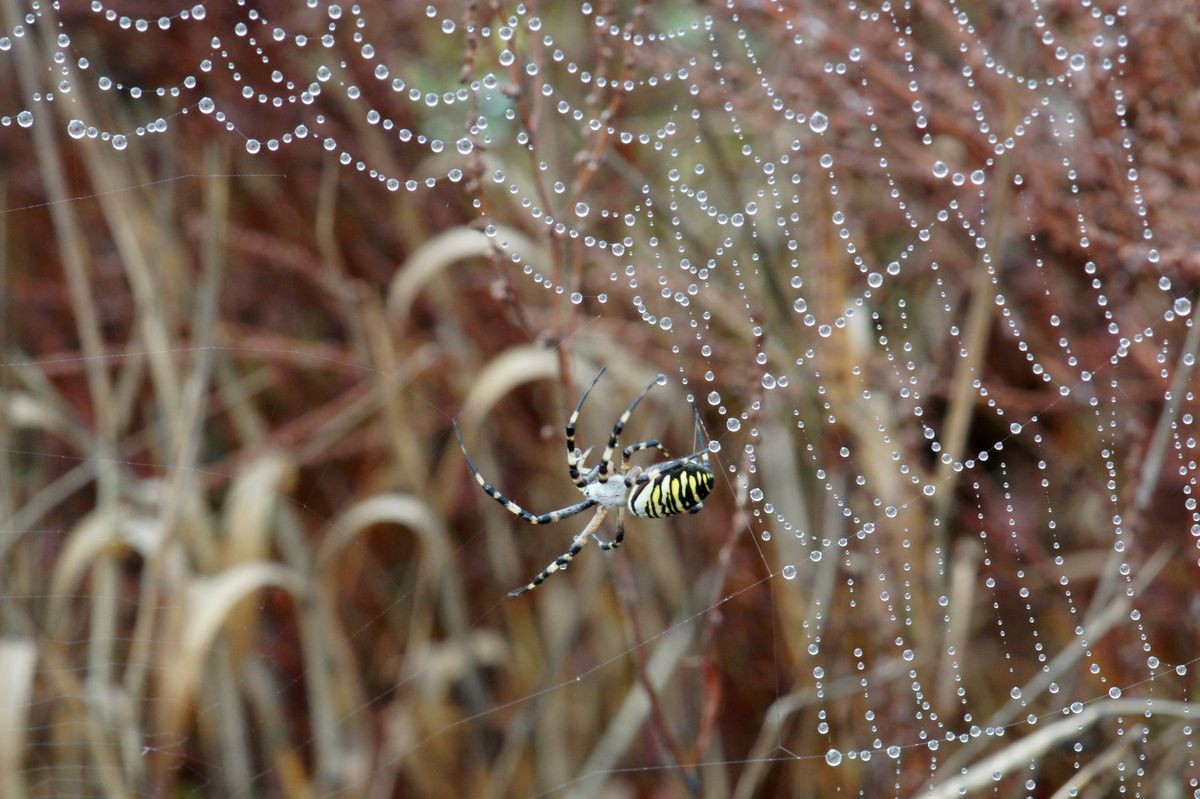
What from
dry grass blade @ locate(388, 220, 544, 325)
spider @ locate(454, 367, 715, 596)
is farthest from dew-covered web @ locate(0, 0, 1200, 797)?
spider @ locate(454, 367, 715, 596)

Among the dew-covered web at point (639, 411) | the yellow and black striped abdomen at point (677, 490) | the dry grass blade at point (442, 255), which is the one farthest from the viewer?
the dry grass blade at point (442, 255)

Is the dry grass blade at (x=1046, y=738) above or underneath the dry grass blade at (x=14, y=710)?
underneath

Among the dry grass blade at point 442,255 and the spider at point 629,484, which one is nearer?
the spider at point 629,484

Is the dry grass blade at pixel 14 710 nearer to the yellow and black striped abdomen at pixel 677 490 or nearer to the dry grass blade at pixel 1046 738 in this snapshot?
the yellow and black striped abdomen at pixel 677 490

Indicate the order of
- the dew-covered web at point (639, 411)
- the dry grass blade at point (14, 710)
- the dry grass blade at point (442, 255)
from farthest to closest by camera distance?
1. the dry grass blade at point (442, 255)
2. the dry grass blade at point (14, 710)
3. the dew-covered web at point (639, 411)

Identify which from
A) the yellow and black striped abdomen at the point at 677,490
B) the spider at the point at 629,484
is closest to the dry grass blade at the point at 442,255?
the spider at the point at 629,484

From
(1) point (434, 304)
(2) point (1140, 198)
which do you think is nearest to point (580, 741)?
(1) point (434, 304)

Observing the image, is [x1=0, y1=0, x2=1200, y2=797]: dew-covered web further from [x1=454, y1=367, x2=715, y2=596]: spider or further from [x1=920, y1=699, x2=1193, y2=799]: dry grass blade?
[x1=454, y1=367, x2=715, y2=596]: spider
